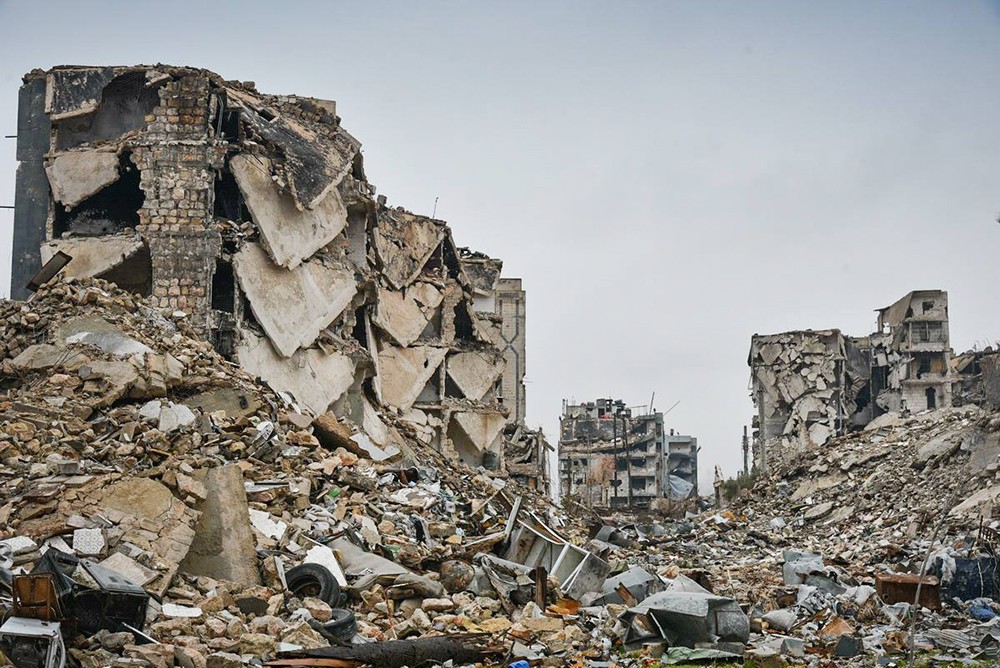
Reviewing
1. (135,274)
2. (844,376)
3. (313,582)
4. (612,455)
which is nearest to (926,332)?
(844,376)

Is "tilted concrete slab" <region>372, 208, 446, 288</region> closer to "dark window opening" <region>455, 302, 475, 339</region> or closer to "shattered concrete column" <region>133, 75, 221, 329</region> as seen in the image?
"dark window opening" <region>455, 302, 475, 339</region>

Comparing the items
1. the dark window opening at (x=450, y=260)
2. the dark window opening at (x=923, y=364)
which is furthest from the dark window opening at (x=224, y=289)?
the dark window opening at (x=923, y=364)

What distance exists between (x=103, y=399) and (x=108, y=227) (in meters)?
5.07

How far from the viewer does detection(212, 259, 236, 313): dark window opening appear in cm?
1509

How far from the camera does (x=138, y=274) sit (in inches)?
595

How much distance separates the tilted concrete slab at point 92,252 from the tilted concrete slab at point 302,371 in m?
1.88

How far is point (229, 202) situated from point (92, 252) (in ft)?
6.36

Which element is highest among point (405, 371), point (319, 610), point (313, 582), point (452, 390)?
point (405, 371)

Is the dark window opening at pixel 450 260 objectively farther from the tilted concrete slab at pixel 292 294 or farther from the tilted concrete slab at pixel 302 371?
the tilted concrete slab at pixel 302 371

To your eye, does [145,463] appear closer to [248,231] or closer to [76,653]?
[76,653]

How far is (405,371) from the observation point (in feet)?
75.2

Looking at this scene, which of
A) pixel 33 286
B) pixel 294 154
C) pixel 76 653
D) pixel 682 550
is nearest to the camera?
pixel 76 653

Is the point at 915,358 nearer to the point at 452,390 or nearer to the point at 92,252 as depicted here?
the point at 452,390

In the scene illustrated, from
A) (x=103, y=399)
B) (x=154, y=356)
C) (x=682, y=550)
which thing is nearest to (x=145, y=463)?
(x=103, y=399)
